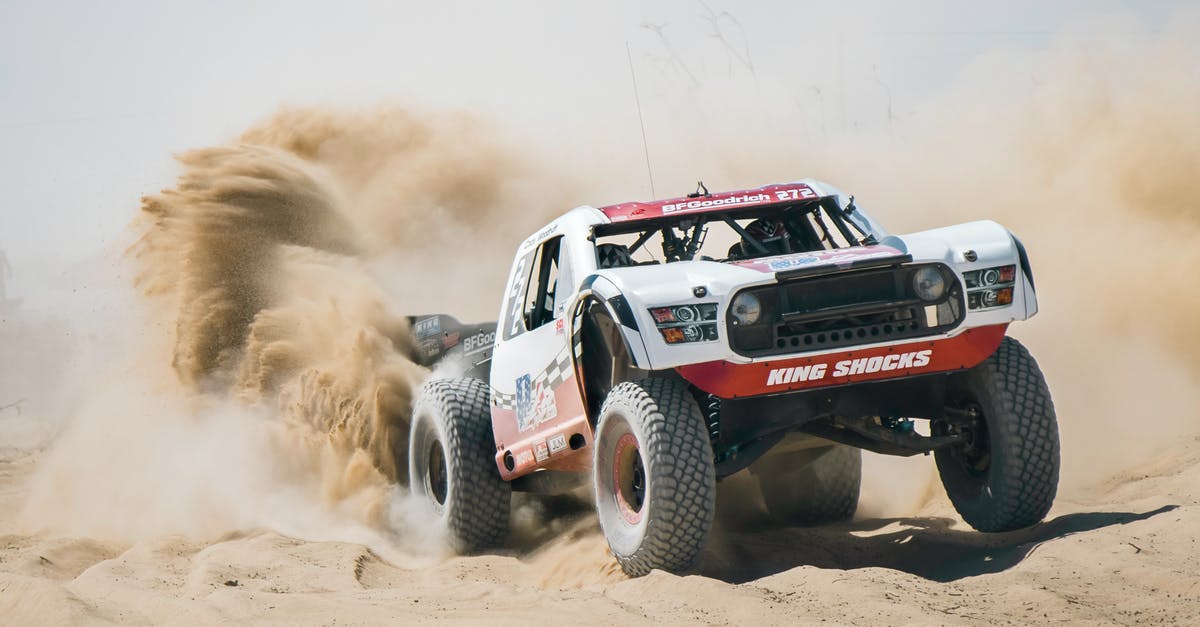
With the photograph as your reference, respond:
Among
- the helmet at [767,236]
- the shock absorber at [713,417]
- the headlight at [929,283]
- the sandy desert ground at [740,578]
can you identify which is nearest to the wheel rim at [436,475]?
the sandy desert ground at [740,578]

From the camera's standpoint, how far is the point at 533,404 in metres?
7.50

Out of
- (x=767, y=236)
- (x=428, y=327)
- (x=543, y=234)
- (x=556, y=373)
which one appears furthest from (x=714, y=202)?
Answer: (x=428, y=327)

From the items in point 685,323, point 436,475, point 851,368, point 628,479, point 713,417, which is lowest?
point 436,475

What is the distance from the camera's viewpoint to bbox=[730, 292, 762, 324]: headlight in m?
6.00

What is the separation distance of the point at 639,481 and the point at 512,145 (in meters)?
11.2

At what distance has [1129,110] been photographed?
14.1 meters

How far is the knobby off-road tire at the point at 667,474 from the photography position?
5.93 meters

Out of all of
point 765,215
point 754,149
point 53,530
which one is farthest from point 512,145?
point 765,215

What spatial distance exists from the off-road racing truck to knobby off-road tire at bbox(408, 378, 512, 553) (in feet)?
1.65

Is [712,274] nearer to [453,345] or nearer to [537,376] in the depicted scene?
[537,376]

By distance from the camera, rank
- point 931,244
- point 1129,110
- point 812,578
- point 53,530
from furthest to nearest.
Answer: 1. point 1129,110
2. point 53,530
3. point 931,244
4. point 812,578

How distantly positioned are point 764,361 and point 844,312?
414 millimetres

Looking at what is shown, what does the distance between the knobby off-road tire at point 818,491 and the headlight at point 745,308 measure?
235 centimetres

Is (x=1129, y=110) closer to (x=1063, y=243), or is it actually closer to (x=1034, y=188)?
(x=1034, y=188)
